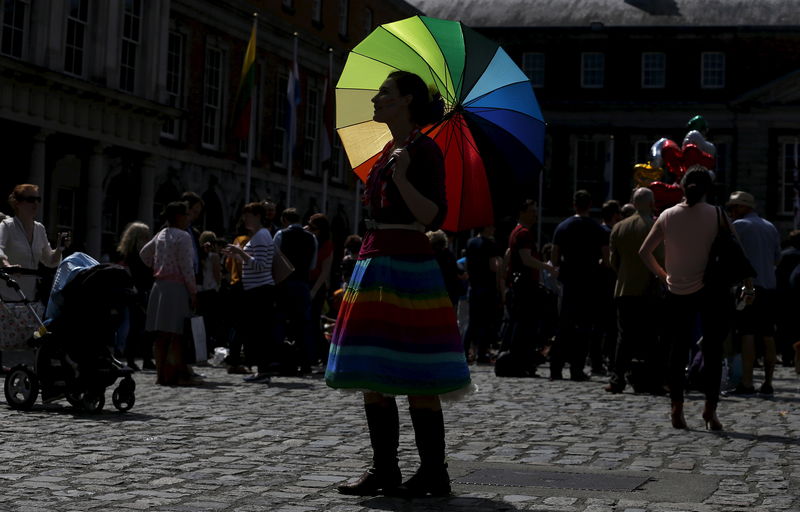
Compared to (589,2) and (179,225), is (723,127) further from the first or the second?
(179,225)

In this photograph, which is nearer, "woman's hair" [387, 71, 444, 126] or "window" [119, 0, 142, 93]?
"woman's hair" [387, 71, 444, 126]

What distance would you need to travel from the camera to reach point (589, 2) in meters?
62.5

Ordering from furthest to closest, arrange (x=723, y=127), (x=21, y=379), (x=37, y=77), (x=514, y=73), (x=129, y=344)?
(x=723, y=127) → (x=37, y=77) → (x=129, y=344) → (x=21, y=379) → (x=514, y=73)

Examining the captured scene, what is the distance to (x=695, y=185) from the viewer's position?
31.7 ft

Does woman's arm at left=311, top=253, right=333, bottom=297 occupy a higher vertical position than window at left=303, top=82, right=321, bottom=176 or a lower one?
lower

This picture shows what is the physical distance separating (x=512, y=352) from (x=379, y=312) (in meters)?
9.24

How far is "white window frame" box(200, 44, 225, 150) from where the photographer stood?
34.2m

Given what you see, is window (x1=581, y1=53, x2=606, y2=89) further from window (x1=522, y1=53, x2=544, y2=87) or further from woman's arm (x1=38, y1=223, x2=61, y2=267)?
woman's arm (x1=38, y1=223, x2=61, y2=267)

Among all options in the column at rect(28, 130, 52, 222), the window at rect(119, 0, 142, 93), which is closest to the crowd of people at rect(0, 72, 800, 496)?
the column at rect(28, 130, 52, 222)

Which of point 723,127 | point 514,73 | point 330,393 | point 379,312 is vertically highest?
point 723,127

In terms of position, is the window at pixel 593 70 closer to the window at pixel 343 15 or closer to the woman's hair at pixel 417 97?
the window at pixel 343 15

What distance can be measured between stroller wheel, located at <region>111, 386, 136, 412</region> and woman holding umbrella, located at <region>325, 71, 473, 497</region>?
408cm

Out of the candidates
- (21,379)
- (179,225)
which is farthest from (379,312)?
(179,225)

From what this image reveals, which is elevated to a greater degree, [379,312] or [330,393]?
[379,312]
